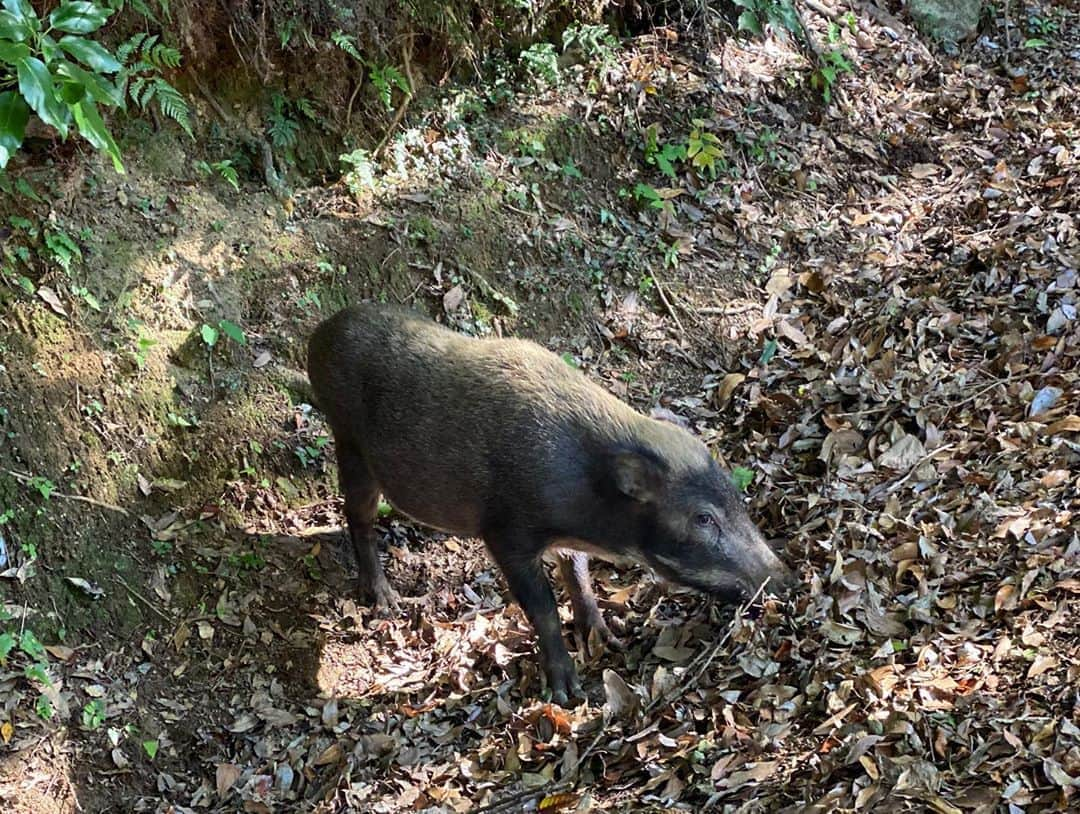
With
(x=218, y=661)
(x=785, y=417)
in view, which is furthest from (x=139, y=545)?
(x=785, y=417)

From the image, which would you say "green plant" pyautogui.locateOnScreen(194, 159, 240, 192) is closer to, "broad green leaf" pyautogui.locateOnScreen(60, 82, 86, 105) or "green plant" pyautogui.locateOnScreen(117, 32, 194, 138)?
"green plant" pyautogui.locateOnScreen(117, 32, 194, 138)

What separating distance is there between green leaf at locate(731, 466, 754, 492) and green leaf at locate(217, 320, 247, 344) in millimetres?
3684

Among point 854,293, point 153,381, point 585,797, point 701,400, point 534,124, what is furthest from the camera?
point 534,124

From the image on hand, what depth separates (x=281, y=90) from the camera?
28.5ft

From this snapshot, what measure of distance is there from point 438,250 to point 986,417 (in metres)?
4.42

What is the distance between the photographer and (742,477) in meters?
7.16

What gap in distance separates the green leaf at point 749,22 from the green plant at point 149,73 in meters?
5.48

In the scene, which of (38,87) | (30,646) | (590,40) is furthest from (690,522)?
(590,40)

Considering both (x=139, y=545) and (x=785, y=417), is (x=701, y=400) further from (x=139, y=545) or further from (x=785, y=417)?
(x=139, y=545)

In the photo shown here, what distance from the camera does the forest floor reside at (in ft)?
17.5

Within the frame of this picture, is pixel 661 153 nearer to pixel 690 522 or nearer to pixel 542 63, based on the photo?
pixel 542 63

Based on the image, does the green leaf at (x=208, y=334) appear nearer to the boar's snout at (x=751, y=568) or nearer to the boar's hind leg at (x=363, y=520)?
the boar's hind leg at (x=363, y=520)

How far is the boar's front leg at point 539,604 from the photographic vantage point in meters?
6.27

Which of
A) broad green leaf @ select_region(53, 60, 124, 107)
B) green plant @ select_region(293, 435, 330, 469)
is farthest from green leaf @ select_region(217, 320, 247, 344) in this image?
broad green leaf @ select_region(53, 60, 124, 107)
